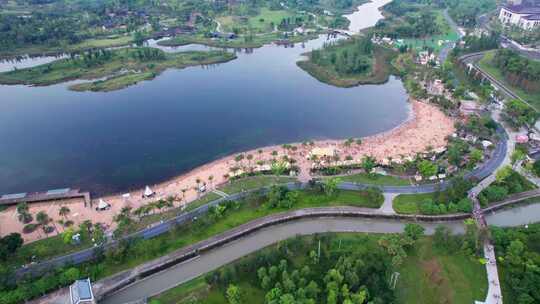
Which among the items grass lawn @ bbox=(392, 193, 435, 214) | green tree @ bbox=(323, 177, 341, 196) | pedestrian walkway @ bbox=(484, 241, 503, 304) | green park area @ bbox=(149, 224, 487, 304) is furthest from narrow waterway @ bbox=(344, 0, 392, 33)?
green park area @ bbox=(149, 224, 487, 304)

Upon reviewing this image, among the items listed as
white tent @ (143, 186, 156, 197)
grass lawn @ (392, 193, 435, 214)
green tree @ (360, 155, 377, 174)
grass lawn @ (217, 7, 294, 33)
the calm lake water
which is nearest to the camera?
grass lawn @ (392, 193, 435, 214)

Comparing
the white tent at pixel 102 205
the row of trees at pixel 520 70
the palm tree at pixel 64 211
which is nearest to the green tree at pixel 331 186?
the white tent at pixel 102 205

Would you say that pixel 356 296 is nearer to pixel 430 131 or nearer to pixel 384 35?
pixel 430 131

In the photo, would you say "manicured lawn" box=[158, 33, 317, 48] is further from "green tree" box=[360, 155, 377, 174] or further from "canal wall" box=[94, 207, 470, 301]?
"canal wall" box=[94, 207, 470, 301]

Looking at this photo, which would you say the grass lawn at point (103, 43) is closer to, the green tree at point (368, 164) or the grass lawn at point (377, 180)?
the green tree at point (368, 164)

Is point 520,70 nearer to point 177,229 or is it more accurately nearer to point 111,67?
point 177,229

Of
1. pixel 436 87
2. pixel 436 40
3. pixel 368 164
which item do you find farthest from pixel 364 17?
pixel 368 164

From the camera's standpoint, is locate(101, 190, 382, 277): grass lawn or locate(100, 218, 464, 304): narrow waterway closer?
locate(100, 218, 464, 304): narrow waterway

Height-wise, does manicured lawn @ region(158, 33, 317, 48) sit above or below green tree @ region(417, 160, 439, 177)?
above
